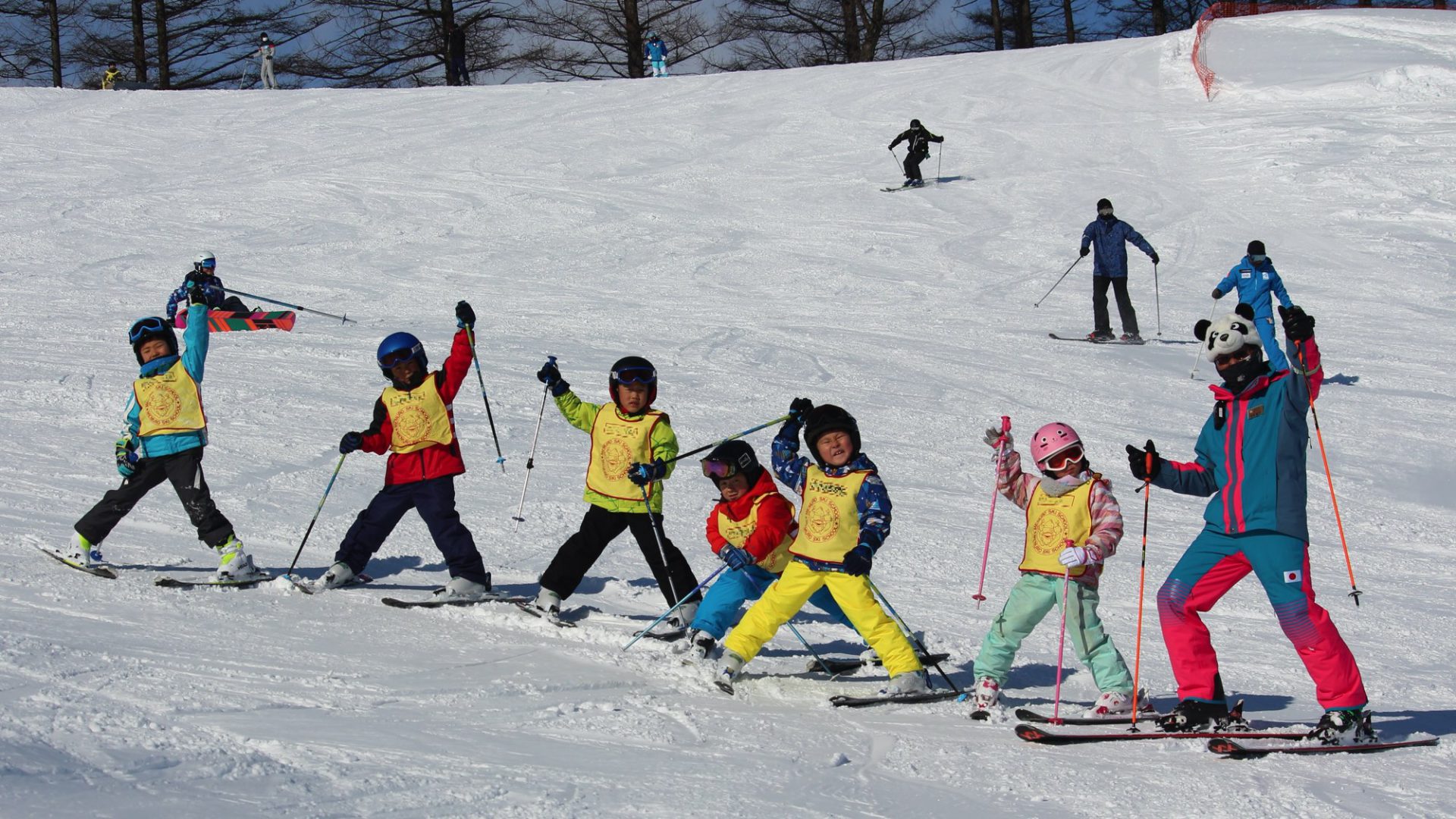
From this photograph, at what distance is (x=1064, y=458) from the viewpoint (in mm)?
5312

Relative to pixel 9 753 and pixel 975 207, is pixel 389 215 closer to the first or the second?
pixel 975 207

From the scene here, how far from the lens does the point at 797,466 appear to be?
586 cm

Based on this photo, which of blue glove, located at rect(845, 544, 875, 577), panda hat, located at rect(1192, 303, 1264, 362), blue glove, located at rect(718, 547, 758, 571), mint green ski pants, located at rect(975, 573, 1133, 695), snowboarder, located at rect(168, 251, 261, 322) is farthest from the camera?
snowboarder, located at rect(168, 251, 261, 322)

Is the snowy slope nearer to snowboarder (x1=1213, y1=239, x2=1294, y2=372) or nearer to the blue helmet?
snowboarder (x1=1213, y1=239, x2=1294, y2=372)

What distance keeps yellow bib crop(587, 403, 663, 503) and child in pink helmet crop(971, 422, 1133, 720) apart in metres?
1.83

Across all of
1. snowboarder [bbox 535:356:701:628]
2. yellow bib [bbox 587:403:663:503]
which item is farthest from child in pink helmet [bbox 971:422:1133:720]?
yellow bib [bbox 587:403:663:503]

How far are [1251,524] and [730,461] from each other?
2.19m

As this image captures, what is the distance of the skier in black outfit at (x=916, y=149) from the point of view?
67.1 ft

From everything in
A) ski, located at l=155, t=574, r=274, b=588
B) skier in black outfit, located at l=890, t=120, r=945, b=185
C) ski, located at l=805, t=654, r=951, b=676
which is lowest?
ski, located at l=805, t=654, r=951, b=676

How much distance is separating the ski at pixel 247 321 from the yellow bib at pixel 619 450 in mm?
7503

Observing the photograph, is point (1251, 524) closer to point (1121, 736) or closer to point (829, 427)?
point (1121, 736)

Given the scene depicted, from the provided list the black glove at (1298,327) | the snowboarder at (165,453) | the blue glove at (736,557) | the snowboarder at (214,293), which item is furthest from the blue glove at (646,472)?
the snowboarder at (214,293)

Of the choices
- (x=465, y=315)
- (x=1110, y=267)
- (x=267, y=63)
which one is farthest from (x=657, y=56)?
(x=465, y=315)

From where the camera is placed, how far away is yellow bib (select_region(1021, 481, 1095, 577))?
5.26m
